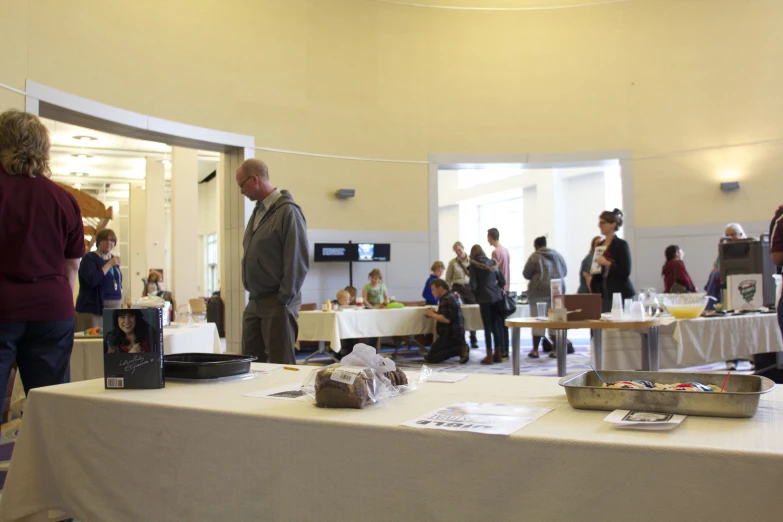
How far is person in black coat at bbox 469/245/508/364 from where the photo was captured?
7.12 meters

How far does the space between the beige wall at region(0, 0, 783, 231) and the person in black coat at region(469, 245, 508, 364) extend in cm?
262

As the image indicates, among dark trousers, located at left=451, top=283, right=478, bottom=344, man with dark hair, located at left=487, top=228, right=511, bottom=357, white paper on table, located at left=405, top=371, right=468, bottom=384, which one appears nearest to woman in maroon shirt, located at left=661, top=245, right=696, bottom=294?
man with dark hair, located at left=487, top=228, right=511, bottom=357

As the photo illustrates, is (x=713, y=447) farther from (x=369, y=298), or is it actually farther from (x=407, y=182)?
(x=407, y=182)

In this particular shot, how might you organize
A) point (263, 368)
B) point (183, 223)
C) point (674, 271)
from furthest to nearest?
1. point (183, 223)
2. point (674, 271)
3. point (263, 368)

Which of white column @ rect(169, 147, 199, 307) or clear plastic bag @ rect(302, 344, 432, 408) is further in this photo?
white column @ rect(169, 147, 199, 307)

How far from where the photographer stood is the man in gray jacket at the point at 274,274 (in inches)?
112

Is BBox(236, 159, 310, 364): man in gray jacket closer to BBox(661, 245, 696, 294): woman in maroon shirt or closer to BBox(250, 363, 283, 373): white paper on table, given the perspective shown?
BBox(250, 363, 283, 373): white paper on table

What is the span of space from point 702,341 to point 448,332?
3568 millimetres

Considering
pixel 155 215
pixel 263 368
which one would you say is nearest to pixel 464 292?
pixel 263 368

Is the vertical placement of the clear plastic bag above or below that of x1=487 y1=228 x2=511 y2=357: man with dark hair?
below

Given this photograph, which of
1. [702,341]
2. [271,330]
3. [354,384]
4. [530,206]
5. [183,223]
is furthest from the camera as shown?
[530,206]

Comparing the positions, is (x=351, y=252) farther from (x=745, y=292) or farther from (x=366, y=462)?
(x=366, y=462)

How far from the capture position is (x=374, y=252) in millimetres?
9203

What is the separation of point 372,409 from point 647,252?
902 centimetres
